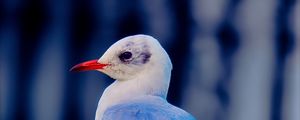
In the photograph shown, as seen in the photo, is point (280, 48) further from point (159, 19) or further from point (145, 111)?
point (145, 111)

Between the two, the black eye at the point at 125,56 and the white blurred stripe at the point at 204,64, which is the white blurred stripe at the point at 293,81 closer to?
the white blurred stripe at the point at 204,64

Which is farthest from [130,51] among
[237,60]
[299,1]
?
[299,1]

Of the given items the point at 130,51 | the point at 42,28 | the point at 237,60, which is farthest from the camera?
the point at 237,60

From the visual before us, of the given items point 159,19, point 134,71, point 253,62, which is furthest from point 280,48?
point 134,71

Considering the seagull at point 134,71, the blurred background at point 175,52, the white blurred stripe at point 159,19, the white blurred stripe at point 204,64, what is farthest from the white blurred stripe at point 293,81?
the seagull at point 134,71

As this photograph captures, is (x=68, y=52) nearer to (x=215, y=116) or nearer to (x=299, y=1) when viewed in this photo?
(x=215, y=116)

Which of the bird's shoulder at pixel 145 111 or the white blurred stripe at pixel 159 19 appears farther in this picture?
the white blurred stripe at pixel 159 19
